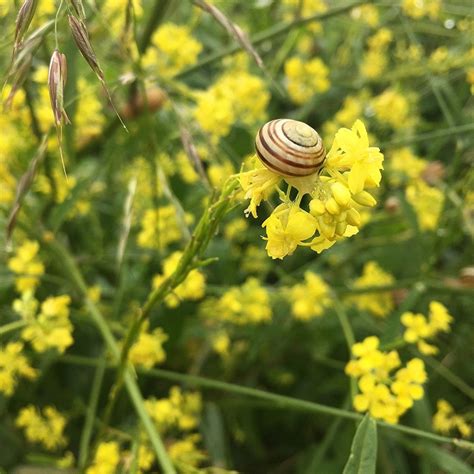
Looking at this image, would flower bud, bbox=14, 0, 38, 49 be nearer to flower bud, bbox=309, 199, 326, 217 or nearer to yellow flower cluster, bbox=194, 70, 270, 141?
flower bud, bbox=309, 199, 326, 217

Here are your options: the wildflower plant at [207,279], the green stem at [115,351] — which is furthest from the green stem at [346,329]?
the green stem at [115,351]

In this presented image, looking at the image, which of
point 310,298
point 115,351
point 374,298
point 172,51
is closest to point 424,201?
point 374,298

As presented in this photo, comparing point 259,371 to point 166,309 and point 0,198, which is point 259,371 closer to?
point 166,309

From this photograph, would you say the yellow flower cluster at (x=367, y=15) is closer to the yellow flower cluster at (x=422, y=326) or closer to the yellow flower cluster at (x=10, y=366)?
the yellow flower cluster at (x=422, y=326)

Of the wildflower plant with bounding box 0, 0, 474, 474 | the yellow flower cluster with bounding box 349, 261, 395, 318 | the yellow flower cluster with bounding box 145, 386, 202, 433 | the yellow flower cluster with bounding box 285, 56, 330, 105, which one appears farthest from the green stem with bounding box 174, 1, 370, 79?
the yellow flower cluster with bounding box 145, 386, 202, 433

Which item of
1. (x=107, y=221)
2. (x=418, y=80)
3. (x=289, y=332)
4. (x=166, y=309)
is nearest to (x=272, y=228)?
(x=166, y=309)

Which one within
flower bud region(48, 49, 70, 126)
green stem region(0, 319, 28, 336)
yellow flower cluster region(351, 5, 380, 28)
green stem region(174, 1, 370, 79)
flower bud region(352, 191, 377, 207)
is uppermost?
yellow flower cluster region(351, 5, 380, 28)
